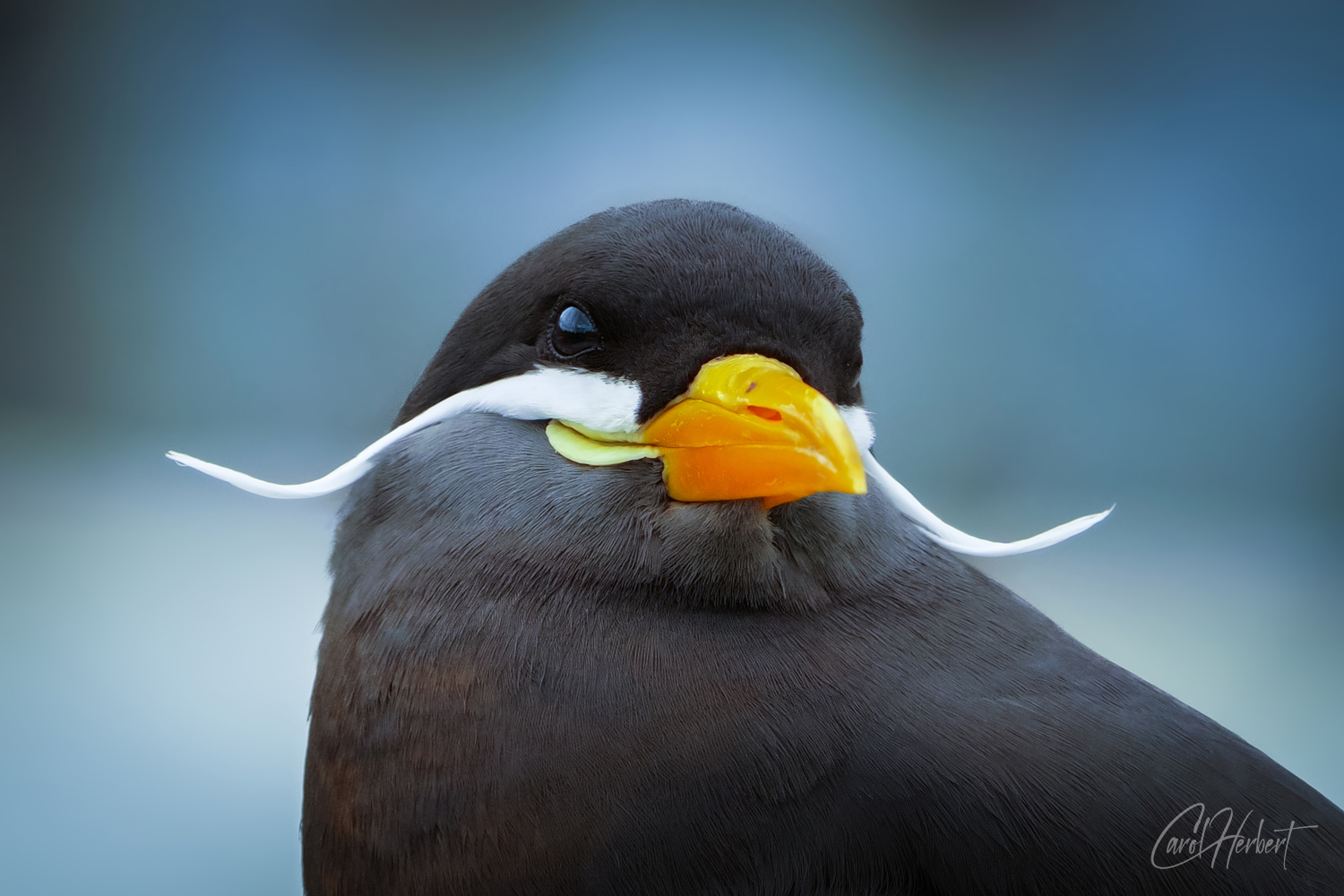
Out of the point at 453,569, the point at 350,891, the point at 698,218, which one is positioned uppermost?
the point at 698,218

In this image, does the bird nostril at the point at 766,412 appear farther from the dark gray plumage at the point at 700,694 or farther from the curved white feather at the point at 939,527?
the curved white feather at the point at 939,527

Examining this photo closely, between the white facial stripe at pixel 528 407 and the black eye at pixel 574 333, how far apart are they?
0.07 feet

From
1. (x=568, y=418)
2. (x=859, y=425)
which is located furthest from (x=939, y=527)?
(x=568, y=418)

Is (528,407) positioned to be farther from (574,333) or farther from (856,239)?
(856,239)

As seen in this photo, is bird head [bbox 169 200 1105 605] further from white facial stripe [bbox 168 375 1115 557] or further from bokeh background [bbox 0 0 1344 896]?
bokeh background [bbox 0 0 1344 896]

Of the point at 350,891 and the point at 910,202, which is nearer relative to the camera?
the point at 350,891

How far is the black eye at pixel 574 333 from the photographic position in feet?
3.09

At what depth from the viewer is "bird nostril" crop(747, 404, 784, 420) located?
0.83 meters

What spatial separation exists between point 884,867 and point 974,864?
0.07m

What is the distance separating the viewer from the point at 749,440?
838 millimetres

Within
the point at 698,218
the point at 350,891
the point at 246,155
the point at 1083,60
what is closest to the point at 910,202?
the point at 1083,60

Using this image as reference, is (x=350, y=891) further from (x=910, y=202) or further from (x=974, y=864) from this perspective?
(x=910, y=202)

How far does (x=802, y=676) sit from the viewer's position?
33.4 inches

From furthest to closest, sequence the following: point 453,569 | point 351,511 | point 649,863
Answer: point 351,511 < point 453,569 < point 649,863
